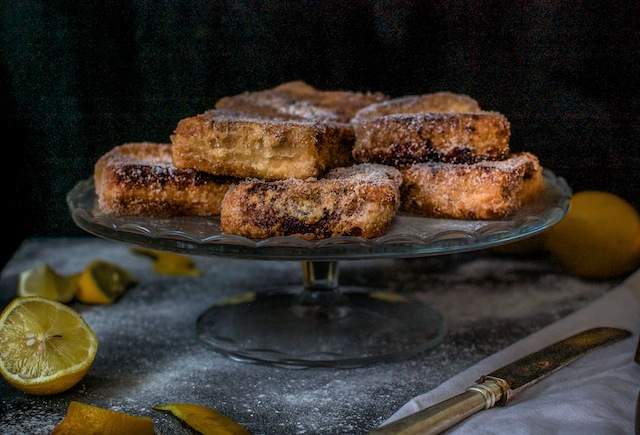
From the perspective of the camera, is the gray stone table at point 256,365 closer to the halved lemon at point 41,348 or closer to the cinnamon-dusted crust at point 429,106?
the halved lemon at point 41,348

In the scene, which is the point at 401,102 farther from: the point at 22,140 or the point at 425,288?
the point at 22,140

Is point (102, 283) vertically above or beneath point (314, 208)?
beneath

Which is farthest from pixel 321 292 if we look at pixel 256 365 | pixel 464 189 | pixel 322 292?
pixel 464 189

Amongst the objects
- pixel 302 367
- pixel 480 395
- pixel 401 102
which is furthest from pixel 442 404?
pixel 401 102

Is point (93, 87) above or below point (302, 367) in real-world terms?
above

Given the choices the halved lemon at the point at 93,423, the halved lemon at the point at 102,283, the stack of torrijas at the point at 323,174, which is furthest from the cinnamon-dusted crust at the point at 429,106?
the halved lemon at the point at 93,423

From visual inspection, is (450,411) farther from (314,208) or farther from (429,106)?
(429,106)

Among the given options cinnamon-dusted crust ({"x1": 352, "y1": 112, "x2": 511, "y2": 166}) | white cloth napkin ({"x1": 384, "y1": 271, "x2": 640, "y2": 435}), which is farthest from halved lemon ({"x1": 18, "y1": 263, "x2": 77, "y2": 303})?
white cloth napkin ({"x1": 384, "y1": 271, "x2": 640, "y2": 435})
